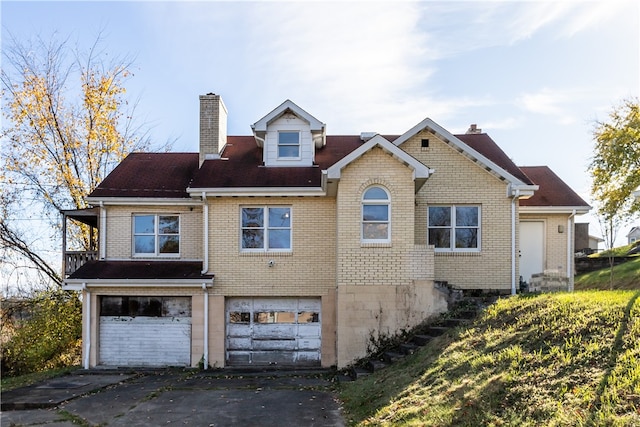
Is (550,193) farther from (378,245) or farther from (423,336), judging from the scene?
(423,336)

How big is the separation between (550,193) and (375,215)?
7.37m

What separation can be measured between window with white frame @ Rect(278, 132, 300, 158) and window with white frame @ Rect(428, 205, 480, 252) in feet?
16.4

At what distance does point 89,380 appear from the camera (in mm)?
15797

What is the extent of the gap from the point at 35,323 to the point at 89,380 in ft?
32.7

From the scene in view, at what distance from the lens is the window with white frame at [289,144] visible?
19.2 meters

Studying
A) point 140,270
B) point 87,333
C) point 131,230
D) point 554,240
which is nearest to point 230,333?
point 140,270

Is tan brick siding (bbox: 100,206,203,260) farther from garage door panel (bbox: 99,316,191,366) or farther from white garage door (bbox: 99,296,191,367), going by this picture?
garage door panel (bbox: 99,316,191,366)

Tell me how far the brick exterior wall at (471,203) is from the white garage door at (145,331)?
321 inches

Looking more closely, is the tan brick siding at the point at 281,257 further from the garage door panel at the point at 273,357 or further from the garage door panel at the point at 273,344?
the garage door panel at the point at 273,357

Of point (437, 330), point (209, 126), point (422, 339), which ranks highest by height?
point (209, 126)

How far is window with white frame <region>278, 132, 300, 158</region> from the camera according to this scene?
1922 cm

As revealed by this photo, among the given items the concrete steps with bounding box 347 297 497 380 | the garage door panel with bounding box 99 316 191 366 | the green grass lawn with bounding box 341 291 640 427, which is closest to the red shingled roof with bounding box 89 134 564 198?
the garage door panel with bounding box 99 316 191 366

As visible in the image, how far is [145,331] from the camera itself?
18375 millimetres

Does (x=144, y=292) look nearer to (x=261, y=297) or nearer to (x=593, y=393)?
(x=261, y=297)
